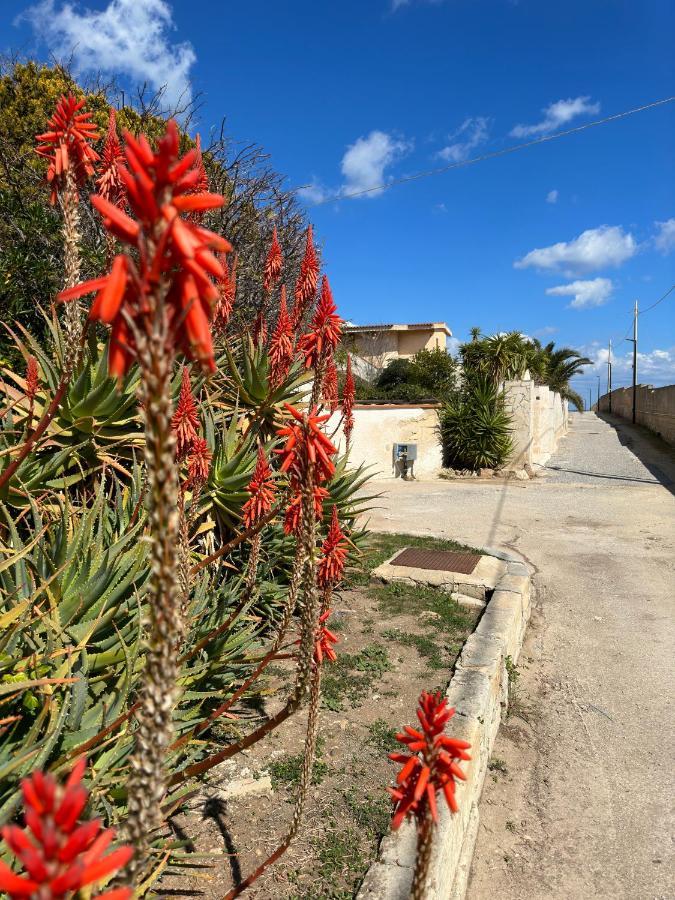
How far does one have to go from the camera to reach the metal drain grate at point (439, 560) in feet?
20.7

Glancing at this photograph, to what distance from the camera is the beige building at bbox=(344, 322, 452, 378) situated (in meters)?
33.0

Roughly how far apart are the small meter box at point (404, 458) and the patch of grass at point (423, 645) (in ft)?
32.0

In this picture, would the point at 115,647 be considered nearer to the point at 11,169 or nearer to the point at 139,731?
the point at 139,731

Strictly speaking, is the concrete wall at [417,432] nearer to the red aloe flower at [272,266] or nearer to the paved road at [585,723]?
the paved road at [585,723]

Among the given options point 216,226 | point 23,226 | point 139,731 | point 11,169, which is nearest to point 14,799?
point 139,731

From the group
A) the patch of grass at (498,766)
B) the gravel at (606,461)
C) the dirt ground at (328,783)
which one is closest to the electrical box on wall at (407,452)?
the gravel at (606,461)

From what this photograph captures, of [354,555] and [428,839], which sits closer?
[428,839]

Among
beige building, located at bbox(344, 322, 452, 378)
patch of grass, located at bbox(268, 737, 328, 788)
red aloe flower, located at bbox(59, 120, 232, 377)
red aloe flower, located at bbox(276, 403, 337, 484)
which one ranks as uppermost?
beige building, located at bbox(344, 322, 452, 378)

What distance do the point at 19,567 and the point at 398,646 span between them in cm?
290

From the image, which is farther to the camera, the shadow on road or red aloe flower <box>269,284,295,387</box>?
the shadow on road

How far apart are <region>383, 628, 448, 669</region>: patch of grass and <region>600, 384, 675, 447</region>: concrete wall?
21.1m

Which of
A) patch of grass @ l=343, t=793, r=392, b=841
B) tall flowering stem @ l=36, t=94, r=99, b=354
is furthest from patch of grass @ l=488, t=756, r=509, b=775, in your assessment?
tall flowering stem @ l=36, t=94, r=99, b=354

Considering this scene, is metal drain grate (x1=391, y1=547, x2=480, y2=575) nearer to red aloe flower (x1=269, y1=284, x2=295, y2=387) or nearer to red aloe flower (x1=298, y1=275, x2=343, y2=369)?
red aloe flower (x1=269, y1=284, x2=295, y2=387)

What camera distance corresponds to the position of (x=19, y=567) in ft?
8.39
